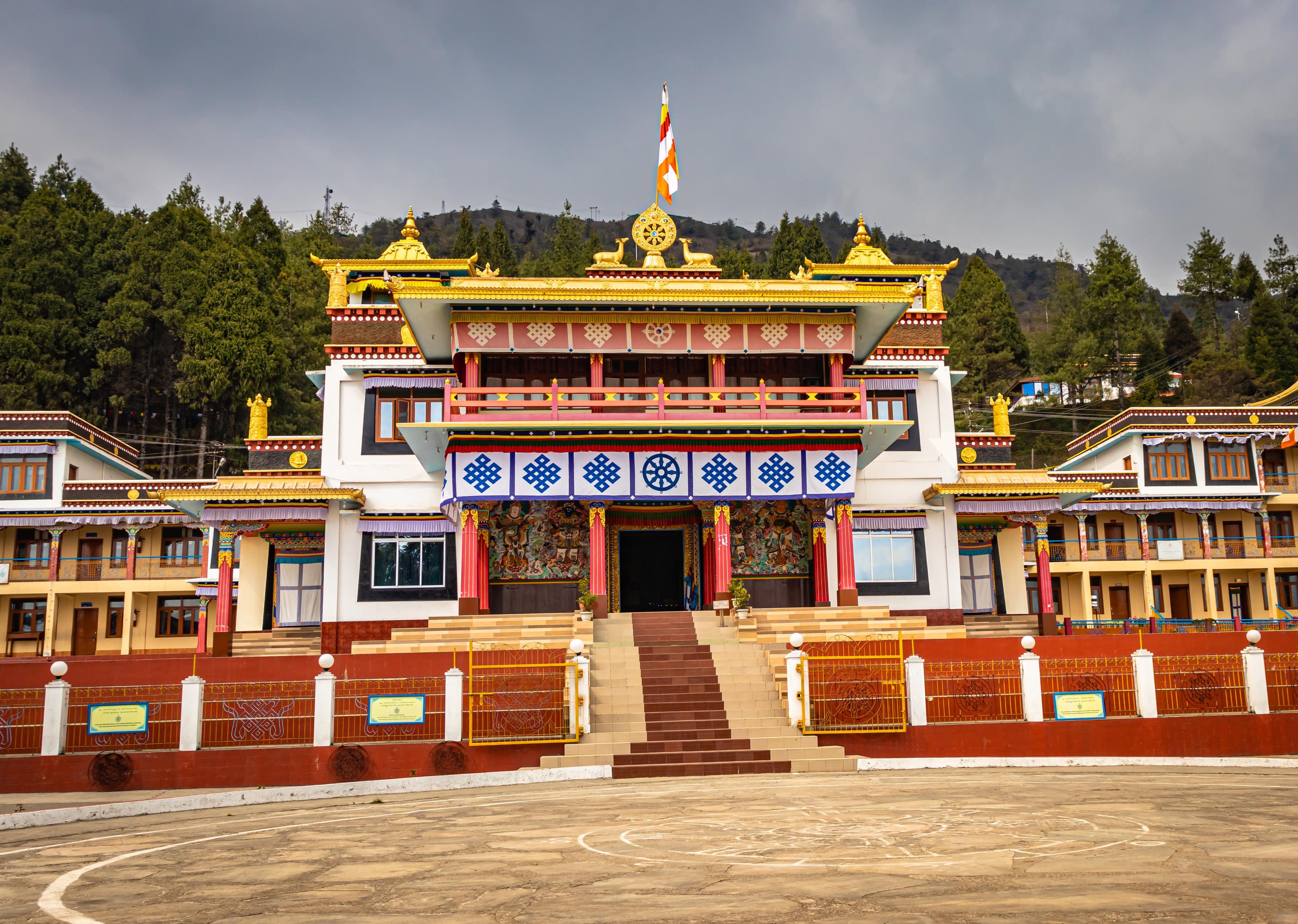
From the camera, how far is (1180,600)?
1687 inches

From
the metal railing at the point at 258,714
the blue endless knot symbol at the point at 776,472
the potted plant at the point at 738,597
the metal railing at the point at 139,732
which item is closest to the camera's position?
the metal railing at the point at 139,732

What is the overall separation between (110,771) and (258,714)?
2.36 metres

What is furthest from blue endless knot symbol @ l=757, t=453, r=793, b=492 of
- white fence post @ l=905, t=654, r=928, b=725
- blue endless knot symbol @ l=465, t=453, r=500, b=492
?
white fence post @ l=905, t=654, r=928, b=725

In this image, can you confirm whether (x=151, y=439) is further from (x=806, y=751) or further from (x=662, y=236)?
Result: (x=806, y=751)

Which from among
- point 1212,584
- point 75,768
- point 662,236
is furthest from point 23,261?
point 1212,584

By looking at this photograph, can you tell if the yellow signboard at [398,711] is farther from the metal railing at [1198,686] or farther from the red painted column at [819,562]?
the metal railing at [1198,686]

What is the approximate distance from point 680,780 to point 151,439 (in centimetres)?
4403

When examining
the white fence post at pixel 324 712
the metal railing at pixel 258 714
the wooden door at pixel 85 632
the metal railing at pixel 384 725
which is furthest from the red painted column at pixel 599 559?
the wooden door at pixel 85 632

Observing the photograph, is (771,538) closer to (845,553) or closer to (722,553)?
(845,553)

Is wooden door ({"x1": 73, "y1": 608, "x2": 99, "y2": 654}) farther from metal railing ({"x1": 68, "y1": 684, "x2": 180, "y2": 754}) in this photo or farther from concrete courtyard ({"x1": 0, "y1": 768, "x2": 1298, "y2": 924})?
concrete courtyard ({"x1": 0, "y1": 768, "x2": 1298, "y2": 924})

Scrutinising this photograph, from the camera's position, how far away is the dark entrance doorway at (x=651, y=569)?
26297 mm

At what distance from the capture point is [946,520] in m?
27.9

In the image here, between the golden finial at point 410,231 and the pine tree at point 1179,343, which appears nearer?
the golden finial at point 410,231

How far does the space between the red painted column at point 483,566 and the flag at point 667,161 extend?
1179 centimetres
